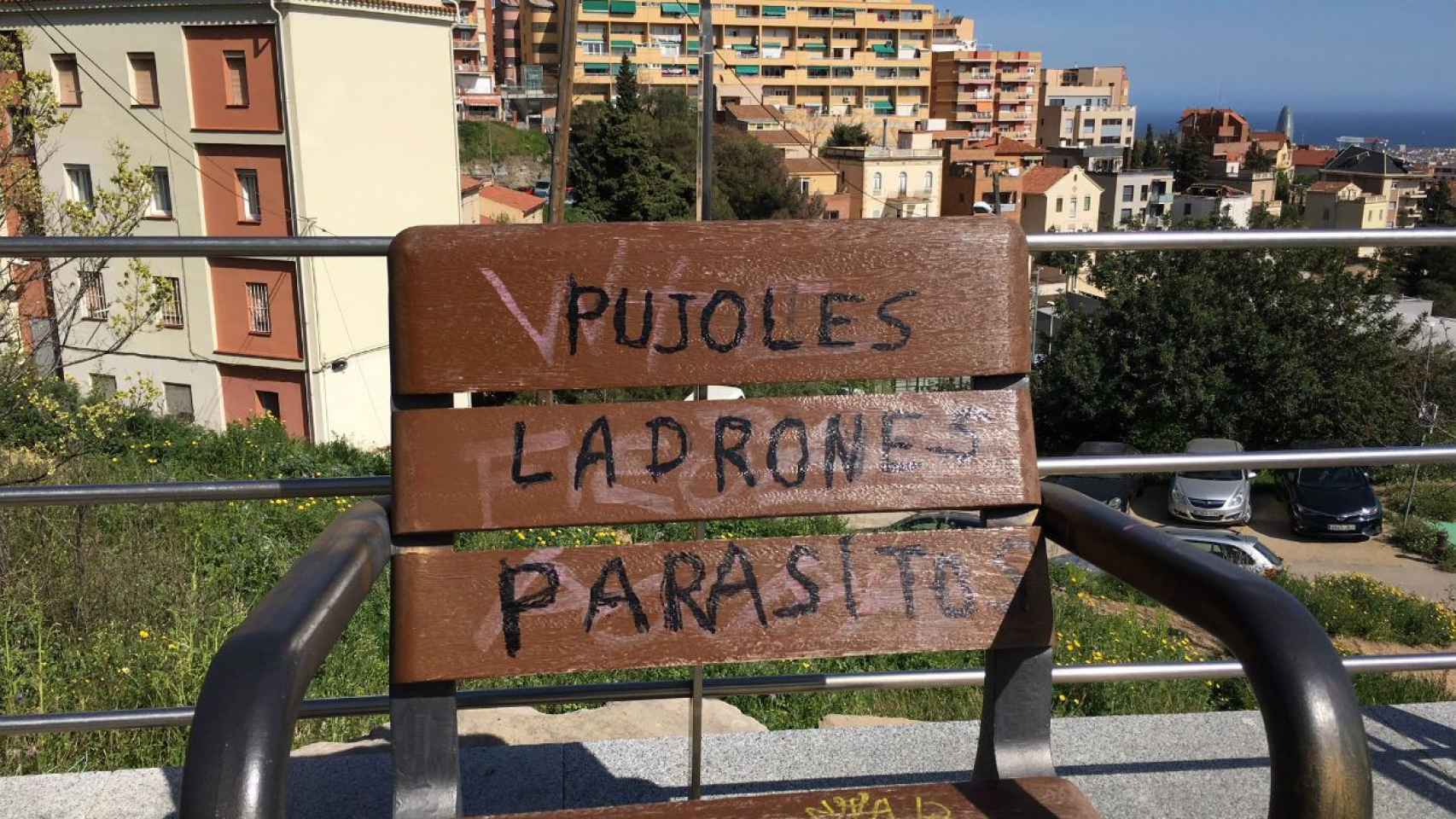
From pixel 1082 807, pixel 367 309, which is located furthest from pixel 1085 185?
pixel 1082 807

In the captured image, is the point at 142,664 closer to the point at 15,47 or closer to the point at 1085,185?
the point at 15,47

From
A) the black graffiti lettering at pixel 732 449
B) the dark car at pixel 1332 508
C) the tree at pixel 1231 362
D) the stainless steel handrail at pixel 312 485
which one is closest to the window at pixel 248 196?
the tree at pixel 1231 362

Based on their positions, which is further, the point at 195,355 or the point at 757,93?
the point at 757,93

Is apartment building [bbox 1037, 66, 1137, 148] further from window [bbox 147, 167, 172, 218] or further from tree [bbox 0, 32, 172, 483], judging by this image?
tree [bbox 0, 32, 172, 483]

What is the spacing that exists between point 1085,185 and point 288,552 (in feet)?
188

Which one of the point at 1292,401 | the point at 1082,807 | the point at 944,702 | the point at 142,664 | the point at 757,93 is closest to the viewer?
the point at 1082,807

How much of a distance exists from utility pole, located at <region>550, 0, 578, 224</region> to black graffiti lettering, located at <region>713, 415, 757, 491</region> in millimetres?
11702

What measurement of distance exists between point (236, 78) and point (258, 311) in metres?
4.70

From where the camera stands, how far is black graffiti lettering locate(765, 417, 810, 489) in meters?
1.50

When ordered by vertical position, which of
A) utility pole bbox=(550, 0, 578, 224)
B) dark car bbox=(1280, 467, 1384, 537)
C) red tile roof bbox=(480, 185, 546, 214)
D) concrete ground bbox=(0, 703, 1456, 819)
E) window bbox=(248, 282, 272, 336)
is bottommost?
dark car bbox=(1280, 467, 1384, 537)


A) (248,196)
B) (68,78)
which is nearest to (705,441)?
(248,196)

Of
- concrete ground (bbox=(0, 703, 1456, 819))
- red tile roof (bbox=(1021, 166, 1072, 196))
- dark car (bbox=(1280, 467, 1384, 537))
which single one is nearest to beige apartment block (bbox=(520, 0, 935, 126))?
red tile roof (bbox=(1021, 166, 1072, 196))

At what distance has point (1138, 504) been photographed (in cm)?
2361

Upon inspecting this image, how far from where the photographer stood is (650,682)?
1.88m
